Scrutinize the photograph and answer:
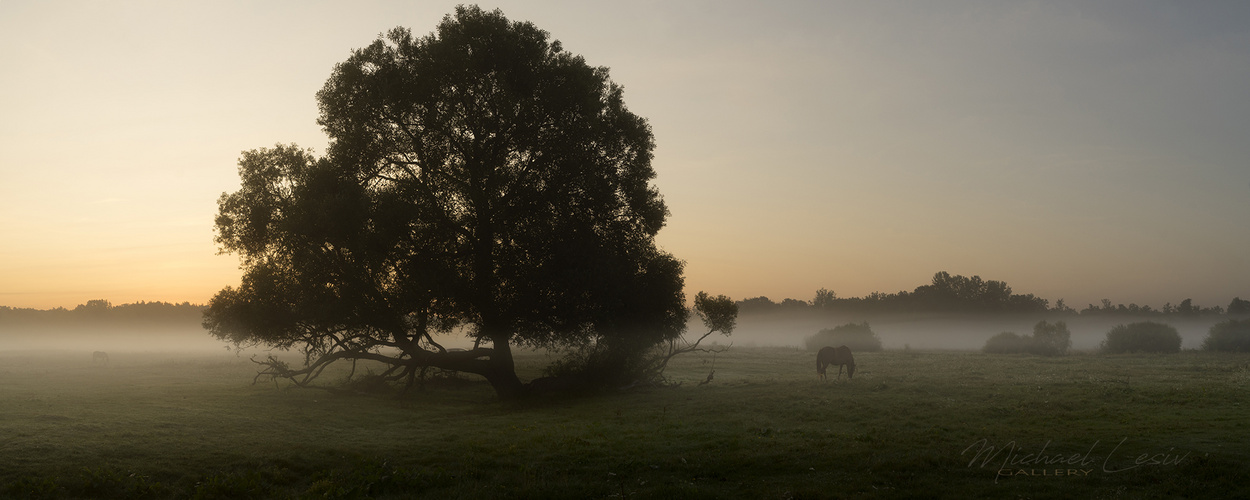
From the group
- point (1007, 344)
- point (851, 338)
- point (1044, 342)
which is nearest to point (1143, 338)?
point (1044, 342)

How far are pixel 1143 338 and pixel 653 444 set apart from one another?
74.6 meters

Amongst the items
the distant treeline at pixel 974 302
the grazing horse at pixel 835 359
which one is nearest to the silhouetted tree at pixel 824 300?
the distant treeline at pixel 974 302

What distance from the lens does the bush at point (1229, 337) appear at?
209 feet

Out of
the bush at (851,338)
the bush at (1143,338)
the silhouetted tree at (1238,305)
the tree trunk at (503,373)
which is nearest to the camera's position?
the tree trunk at (503,373)

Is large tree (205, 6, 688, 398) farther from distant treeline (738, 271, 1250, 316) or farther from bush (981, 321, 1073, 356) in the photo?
distant treeline (738, 271, 1250, 316)

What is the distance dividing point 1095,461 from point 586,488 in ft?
37.5

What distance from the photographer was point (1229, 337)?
213 feet

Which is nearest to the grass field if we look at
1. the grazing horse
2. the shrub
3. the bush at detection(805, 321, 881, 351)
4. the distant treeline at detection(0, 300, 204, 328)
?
the grazing horse

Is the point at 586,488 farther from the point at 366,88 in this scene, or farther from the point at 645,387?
the point at 366,88

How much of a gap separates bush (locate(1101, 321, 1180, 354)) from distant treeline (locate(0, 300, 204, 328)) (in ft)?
678

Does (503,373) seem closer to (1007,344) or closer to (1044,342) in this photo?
(1044,342)

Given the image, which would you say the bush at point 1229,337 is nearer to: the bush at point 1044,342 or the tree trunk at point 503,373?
the bush at point 1044,342

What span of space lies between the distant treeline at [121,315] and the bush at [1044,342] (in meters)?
197

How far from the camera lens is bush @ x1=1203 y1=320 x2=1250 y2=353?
6356 centimetres
